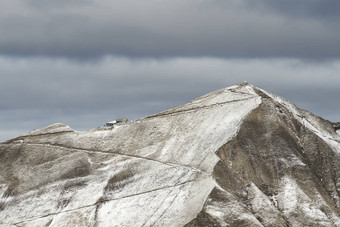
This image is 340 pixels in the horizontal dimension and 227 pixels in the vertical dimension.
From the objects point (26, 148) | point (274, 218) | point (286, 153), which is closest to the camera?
point (274, 218)

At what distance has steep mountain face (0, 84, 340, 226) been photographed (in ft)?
555

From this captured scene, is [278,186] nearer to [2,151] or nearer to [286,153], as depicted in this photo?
[286,153]

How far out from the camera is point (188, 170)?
174m

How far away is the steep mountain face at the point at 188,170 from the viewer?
555ft

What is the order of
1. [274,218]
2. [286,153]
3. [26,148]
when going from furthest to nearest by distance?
[26,148] → [286,153] → [274,218]

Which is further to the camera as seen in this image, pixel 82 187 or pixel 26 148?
pixel 26 148

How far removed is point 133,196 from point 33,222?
1626 cm

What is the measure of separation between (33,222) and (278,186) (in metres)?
38.2

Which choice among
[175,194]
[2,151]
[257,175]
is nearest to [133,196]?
[175,194]

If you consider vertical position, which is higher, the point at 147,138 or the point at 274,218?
the point at 147,138

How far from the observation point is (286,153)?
180250 mm

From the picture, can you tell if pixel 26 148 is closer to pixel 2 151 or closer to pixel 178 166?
pixel 2 151

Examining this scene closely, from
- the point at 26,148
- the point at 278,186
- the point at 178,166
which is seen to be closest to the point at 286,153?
the point at 278,186

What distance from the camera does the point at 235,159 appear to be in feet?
578
